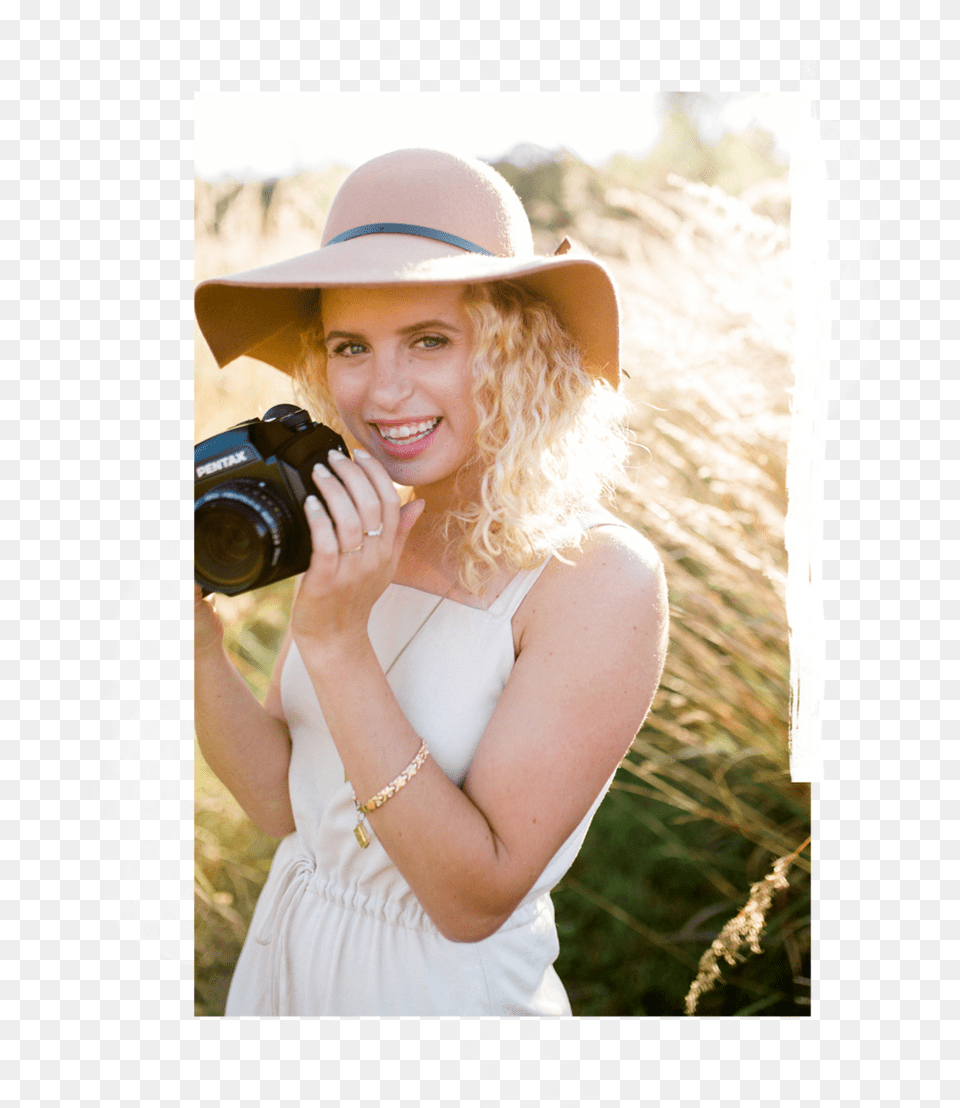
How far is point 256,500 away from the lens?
0.95 m

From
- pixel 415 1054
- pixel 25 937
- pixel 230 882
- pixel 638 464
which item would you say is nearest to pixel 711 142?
pixel 638 464

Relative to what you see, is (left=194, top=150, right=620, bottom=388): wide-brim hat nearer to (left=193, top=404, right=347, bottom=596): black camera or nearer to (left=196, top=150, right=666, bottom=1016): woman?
(left=196, top=150, right=666, bottom=1016): woman

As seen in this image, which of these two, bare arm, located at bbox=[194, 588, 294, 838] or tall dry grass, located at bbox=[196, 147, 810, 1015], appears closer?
bare arm, located at bbox=[194, 588, 294, 838]

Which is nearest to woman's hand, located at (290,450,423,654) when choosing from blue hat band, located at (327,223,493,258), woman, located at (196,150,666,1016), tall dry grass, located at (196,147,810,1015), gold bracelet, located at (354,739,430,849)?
woman, located at (196,150,666,1016)

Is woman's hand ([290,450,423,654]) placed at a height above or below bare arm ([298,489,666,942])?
above

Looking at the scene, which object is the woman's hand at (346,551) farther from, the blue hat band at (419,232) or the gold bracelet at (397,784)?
the blue hat band at (419,232)

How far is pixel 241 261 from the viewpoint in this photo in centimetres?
184

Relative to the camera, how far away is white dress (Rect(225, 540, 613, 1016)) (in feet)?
3.52

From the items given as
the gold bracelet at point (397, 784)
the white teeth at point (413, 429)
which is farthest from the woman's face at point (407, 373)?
the gold bracelet at point (397, 784)

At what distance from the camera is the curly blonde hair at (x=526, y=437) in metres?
1.06

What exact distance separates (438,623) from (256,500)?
0.31 meters

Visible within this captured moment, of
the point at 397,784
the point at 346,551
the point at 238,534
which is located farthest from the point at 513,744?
the point at 238,534

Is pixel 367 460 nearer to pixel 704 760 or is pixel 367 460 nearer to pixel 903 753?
pixel 903 753

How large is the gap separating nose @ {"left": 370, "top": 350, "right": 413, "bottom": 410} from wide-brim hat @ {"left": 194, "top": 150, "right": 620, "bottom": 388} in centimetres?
10
